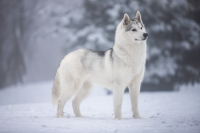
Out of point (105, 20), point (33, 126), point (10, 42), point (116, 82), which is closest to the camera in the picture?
point (33, 126)

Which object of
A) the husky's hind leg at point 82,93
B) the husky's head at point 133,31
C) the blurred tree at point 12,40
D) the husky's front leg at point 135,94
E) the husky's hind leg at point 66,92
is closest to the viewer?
the husky's head at point 133,31

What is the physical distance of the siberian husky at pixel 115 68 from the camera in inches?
157

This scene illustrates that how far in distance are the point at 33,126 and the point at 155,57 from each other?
696 cm

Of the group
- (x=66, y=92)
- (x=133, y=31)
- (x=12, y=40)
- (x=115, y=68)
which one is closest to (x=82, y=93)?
(x=66, y=92)

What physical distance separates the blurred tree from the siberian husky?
11.3 m

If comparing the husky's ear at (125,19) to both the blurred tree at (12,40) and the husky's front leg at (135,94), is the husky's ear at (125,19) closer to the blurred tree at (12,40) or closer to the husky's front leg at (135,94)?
the husky's front leg at (135,94)

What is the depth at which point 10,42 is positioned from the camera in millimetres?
14914

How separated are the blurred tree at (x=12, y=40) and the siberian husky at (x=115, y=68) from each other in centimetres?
1132

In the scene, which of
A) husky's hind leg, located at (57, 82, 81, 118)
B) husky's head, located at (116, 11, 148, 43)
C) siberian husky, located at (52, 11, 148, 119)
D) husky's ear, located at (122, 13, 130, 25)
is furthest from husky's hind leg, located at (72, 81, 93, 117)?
husky's ear, located at (122, 13, 130, 25)

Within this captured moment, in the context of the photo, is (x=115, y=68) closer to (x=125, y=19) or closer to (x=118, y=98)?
(x=118, y=98)

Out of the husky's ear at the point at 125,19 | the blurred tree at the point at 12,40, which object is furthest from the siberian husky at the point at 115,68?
the blurred tree at the point at 12,40

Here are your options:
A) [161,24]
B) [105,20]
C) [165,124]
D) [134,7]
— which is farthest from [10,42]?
[165,124]

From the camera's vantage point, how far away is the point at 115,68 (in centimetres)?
405

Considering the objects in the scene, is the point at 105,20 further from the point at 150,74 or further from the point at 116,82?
the point at 116,82
